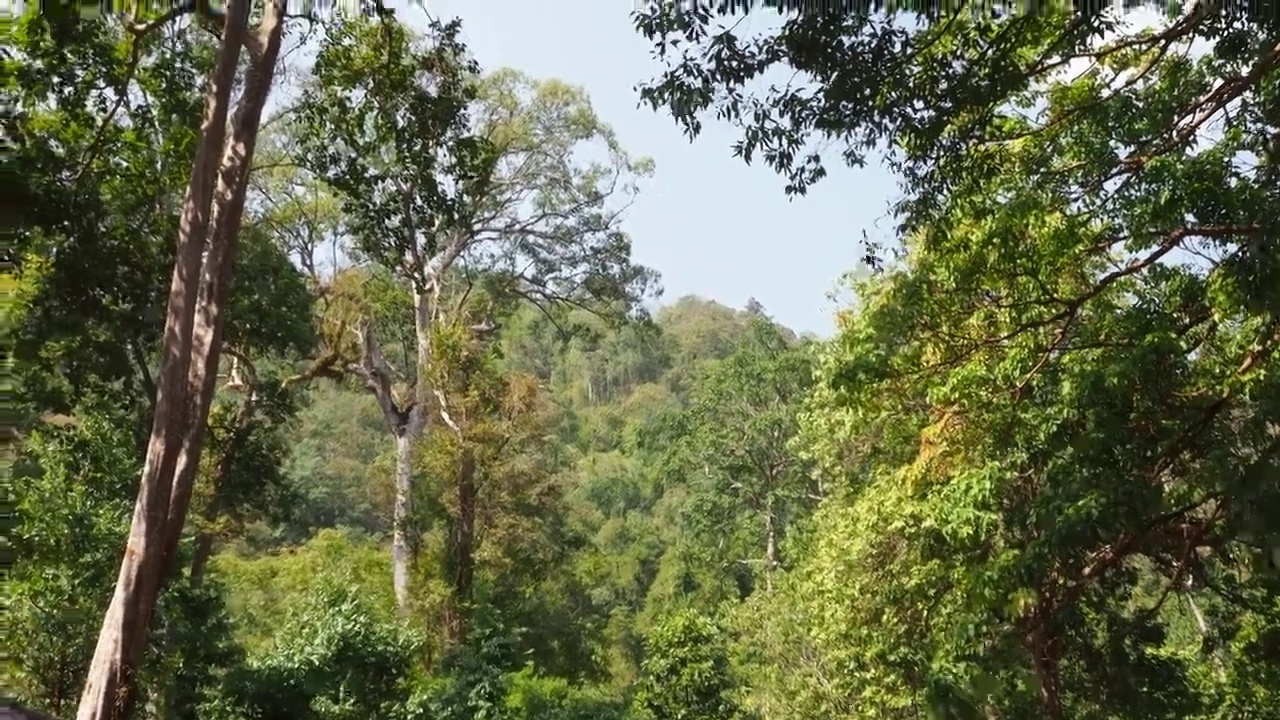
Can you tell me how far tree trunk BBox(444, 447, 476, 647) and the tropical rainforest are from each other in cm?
4

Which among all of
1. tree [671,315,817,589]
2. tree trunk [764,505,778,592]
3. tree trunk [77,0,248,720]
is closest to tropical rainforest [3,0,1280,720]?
tree trunk [77,0,248,720]

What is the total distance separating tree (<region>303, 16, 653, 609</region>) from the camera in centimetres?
529

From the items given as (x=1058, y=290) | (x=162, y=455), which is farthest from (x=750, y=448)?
(x=162, y=455)

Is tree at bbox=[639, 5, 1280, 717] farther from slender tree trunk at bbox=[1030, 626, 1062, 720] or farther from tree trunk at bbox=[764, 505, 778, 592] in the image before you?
tree trunk at bbox=[764, 505, 778, 592]

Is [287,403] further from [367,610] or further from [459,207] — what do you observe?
[459,207]

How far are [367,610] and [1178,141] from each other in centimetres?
675

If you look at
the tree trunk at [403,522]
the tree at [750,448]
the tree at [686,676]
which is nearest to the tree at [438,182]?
the tree trunk at [403,522]

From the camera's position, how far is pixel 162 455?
4.25m

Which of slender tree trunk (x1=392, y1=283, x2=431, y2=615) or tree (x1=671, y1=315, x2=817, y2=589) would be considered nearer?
slender tree trunk (x1=392, y1=283, x2=431, y2=615)

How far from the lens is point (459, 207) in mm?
5512

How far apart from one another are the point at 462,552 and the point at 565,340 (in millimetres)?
3356

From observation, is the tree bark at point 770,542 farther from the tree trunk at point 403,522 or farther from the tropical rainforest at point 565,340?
the tree trunk at point 403,522

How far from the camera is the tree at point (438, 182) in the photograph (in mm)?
5293

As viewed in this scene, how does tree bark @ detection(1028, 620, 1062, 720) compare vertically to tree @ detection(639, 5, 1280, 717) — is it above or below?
below
